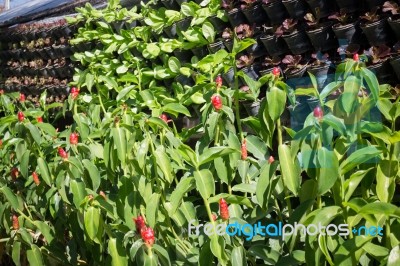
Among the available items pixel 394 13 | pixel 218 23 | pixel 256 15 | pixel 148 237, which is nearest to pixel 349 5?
pixel 394 13

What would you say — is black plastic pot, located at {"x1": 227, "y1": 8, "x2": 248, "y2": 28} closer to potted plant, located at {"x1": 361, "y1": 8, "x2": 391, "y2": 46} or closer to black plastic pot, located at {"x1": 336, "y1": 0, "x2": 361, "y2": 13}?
black plastic pot, located at {"x1": 336, "y1": 0, "x2": 361, "y2": 13}

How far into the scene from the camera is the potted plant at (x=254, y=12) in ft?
8.77

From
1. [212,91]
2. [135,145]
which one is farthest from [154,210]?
[212,91]

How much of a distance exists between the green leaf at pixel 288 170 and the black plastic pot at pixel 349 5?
1102mm

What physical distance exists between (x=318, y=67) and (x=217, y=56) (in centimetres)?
46

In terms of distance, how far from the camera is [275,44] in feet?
8.39

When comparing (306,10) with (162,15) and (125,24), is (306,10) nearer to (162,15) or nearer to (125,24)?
(162,15)

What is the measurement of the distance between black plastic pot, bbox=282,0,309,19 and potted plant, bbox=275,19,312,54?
0.11ft

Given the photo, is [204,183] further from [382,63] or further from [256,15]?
[256,15]

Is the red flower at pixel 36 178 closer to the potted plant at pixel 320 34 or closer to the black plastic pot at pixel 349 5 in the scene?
the potted plant at pixel 320 34

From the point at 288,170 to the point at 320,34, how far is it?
1096 mm

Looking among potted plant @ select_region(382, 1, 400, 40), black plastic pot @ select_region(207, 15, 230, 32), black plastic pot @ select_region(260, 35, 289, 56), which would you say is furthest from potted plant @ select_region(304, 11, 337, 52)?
black plastic pot @ select_region(207, 15, 230, 32)

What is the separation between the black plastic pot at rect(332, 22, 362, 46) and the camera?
2244 mm

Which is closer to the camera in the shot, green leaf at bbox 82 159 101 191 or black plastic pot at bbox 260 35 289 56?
green leaf at bbox 82 159 101 191
